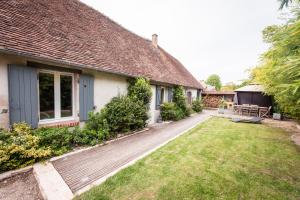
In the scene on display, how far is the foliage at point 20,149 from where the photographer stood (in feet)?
10.5

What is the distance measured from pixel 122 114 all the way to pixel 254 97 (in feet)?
51.5

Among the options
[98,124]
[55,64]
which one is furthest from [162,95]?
[55,64]

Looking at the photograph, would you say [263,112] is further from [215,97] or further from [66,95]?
[66,95]

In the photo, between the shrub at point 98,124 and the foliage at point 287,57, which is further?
the shrub at point 98,124

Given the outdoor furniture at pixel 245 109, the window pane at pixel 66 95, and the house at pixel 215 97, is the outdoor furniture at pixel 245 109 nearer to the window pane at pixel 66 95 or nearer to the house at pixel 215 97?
the house at pixel 215 97

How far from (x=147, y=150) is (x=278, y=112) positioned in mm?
15311

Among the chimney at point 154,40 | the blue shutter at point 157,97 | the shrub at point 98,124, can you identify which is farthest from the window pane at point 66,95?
the chimney at point 154,40

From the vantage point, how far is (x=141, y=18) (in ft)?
54.4

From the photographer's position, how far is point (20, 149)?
11.0ft

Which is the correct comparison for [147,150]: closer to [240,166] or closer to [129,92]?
[240,166]

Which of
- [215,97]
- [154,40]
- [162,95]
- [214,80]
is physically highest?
[214,80]

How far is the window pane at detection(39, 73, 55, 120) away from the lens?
4695mm

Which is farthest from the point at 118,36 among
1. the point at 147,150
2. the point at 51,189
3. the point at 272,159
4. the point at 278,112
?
the point at 278,112

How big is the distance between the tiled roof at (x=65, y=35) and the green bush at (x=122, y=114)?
4.88ft
